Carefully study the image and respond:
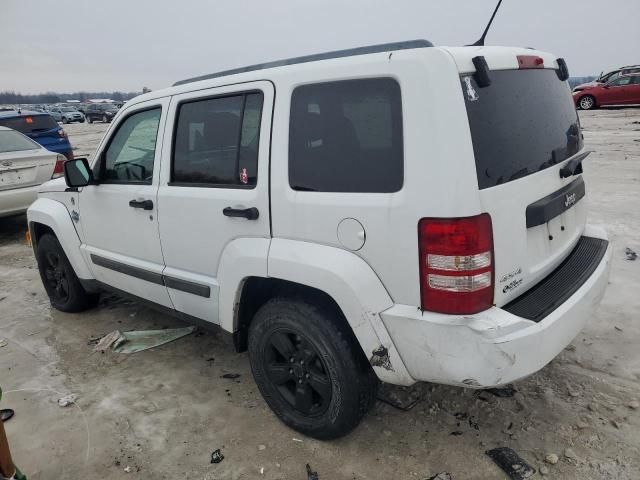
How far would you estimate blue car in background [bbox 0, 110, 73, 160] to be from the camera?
9516 millimetres

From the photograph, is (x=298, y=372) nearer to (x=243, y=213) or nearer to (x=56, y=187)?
(x=243, y=213)

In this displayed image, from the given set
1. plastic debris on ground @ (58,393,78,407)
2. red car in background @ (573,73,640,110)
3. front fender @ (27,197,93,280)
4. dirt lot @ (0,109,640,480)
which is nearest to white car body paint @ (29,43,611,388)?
dirt lot @ (0,109,640,480)

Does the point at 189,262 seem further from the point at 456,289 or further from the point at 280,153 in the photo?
the point at 456,289

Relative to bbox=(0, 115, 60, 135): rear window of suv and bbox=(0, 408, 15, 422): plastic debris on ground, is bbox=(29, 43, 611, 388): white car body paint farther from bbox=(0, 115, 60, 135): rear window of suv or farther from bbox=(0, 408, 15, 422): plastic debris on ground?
bbox=(0, 115, 60, 135): rear window of suv

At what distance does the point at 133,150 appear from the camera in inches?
134

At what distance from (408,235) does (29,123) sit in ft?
33.2

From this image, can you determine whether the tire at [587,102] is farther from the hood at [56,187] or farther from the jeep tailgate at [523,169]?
the hood at [56,187]

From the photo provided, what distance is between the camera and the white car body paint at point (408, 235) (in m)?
1.92

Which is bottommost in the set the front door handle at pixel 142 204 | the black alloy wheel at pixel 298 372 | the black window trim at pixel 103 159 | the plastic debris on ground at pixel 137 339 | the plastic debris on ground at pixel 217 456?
the plastic debris on ground at pixel 137 339

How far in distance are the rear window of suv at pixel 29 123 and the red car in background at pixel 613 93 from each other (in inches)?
801

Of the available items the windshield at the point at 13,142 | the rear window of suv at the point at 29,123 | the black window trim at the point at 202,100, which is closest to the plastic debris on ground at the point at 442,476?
the black window trim at the point at 202,100

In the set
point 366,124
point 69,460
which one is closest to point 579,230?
point 366,124

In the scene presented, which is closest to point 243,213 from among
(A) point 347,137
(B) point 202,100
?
(A) point 347,137

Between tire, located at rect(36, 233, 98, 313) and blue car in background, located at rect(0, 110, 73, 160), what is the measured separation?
5.76m
